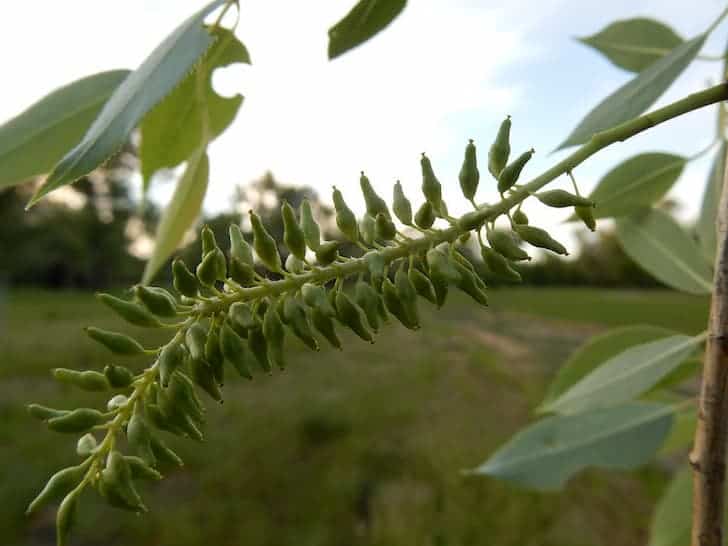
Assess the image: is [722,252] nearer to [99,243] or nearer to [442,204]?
[442,204]

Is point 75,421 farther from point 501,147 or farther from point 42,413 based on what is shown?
point 501,147

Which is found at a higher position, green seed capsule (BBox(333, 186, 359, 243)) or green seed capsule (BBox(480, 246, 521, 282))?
green seed capsule (BBox(333, 186, 359, 243))

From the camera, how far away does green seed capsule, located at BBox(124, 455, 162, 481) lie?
0.89 feet

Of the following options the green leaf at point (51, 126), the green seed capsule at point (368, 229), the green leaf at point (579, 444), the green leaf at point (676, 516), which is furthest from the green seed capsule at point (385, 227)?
the green leaf at point (676, 516)

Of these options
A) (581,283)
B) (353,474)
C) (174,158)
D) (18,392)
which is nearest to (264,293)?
(174,158)

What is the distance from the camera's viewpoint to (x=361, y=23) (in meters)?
0.37

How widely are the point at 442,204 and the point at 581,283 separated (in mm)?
15982

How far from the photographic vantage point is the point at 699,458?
34 centimetres

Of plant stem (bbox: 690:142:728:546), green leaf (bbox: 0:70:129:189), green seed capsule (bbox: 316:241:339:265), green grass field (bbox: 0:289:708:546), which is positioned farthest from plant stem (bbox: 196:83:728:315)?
green grass field (bbox: 0:289:708:546)

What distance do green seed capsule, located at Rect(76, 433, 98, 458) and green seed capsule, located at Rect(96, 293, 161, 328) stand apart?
0.06 meters

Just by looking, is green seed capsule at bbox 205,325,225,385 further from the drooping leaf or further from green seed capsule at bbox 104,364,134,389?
the drooping leaf

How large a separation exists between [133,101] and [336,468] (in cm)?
322

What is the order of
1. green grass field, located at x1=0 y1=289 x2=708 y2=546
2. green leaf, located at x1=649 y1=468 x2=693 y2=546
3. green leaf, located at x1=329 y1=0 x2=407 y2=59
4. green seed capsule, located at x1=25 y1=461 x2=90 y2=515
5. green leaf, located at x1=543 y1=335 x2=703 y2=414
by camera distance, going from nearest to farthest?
green seed capsule, located at x1=25 y1=461 x2=90 y2=515, green leaf, located at x1=329 y1=0 x2=407 y2=59, green leaf, located at x1=543 y1=335 x2=703 y2=414, green leaf, located at x1=649 y1=468 x2=693 y2=546, green grass field, located at x1=0 y1=289 x2=708 y2=546

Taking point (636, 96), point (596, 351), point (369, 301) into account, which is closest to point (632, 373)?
point (596, 351)
